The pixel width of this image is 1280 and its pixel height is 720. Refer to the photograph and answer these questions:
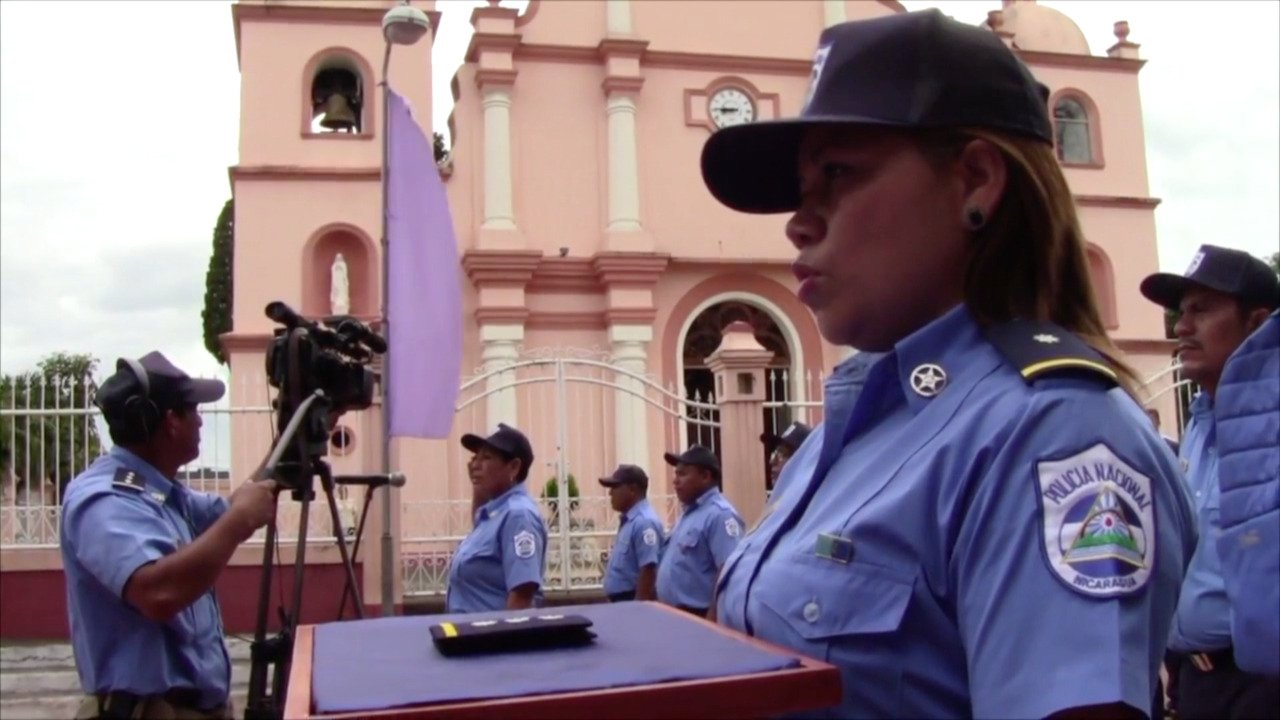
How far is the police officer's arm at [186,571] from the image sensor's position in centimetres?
297

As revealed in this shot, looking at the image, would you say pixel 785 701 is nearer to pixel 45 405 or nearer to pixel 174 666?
pixel 174 666

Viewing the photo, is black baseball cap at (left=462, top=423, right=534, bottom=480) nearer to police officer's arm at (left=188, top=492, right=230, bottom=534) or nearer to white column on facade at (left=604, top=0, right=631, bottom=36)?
police officer's arm at (left=188, top=492, right=230, bottom=534)

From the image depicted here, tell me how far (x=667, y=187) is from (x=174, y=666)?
43.2 ft

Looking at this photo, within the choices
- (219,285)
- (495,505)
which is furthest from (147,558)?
(219,285)

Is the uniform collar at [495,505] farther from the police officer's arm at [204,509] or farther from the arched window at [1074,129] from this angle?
the arched window at [1074,129]

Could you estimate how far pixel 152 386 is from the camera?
345cm

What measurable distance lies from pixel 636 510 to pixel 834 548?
22.8ft

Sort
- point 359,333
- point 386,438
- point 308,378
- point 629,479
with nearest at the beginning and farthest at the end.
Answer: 1. point 308,378
2. point 359,333
3. point 386,438
4. point 629,479

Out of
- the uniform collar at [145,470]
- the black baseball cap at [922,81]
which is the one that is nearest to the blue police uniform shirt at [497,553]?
the uniform collar at [145,470]

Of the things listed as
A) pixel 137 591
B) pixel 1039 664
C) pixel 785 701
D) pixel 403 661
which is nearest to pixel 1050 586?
pixel 1039 664

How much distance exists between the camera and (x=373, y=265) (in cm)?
1465

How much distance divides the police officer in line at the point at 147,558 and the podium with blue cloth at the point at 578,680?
6.71ft

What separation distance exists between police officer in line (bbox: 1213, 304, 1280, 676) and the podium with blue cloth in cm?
59

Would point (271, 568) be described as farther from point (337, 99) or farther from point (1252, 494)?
point (337, 99)
